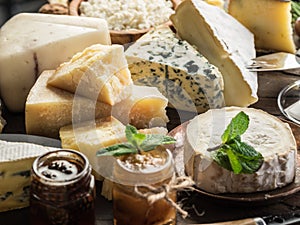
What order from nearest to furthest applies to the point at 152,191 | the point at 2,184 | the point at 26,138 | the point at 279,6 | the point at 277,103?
the point at 152,191
the point at 2,184
the point at 26,138
the point at 277,103
the point at 279,6

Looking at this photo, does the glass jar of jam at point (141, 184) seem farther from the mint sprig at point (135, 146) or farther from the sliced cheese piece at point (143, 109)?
the sliced cheese piece at point (143, 109)

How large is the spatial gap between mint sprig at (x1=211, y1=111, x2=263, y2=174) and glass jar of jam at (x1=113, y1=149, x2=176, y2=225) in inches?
7.7

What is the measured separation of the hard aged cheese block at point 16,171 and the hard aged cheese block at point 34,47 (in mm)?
450

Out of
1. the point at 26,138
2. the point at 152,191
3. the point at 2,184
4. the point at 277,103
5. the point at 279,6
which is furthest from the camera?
the point at 279,6

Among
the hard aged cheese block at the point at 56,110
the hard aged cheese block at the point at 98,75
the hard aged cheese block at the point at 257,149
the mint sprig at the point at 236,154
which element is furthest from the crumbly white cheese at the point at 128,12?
the mint sprig at the point at 236,154

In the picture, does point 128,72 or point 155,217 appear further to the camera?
point 128,72

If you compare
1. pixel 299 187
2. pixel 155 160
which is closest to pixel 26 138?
pixel 155 160

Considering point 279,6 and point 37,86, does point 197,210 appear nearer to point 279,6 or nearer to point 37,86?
point 37,86

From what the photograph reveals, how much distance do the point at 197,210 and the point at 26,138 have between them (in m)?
0.59

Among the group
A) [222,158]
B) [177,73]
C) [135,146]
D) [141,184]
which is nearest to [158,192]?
[141,184]

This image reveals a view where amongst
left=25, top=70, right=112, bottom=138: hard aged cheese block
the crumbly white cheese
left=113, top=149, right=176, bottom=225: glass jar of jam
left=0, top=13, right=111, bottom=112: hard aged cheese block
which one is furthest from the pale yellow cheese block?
the crumbly white cheese

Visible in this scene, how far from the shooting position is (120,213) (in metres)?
1.74

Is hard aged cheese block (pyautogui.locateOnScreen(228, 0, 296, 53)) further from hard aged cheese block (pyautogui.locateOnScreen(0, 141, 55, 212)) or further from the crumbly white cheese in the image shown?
hard aged cheese block (pyautogui.locateOnScreen(0, 141, 55, 212))

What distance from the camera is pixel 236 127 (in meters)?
1.91
